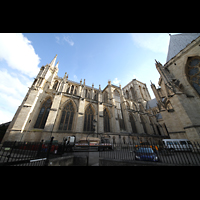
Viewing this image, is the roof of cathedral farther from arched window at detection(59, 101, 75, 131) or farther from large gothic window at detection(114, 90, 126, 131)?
arched window at detection(59, 101, 75, 131)

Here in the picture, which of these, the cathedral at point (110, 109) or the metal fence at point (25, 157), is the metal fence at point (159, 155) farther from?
the cathedral at point (110, 109)

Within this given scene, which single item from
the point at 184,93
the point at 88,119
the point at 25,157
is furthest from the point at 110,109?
the point at 25,157

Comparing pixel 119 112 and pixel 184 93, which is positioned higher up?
pixel 119 112

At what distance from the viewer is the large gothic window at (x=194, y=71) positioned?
9676 mm

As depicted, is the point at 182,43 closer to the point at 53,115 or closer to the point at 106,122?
the point at 106,122

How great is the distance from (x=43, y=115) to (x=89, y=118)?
27.2 feet

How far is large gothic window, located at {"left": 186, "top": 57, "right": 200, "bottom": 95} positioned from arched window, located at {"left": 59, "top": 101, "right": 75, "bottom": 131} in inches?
735

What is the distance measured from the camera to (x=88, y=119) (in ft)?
54.7

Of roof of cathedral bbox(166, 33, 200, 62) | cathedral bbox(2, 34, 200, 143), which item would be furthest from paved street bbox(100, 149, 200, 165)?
roof of cathedral bbox(166, 33, 200, 62)

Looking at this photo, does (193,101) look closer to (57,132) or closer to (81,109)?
(81,109)

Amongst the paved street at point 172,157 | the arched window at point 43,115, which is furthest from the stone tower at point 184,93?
the arched window at point 43,115

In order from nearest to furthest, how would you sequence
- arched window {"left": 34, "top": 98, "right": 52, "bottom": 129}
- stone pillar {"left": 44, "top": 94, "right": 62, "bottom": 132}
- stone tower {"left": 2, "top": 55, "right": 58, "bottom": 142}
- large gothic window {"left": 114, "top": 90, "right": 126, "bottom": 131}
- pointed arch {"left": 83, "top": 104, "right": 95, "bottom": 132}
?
stone tower {"left": 2, "top": 55, "right": 58, "bottom": 142}, stone pillar {"left": 44, "top": 94, "right": 62, "bottom": 132}, arched window {"left": 34, "top": 98, "right": 52, "bottom": 129}, pointed arch {"left": 83, "top": 104, "right": 95, "bottom": 132}, large gothic window {"left": 114, "top": 90, "right": 126, "bottom": 131}

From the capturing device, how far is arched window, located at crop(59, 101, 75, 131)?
14.1 m
